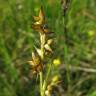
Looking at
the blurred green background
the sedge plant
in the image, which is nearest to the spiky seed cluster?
the sedge plant

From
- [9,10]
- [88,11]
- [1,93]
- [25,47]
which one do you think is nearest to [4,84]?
[1,93]

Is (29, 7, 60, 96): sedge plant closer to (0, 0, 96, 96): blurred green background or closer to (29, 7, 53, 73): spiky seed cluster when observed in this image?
(29, 7, 53, 73): spiky seed cluster

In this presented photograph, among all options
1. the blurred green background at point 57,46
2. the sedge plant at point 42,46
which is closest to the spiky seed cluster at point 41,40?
the sedge plant at point 42,46

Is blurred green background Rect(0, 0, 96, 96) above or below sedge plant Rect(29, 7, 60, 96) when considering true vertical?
below

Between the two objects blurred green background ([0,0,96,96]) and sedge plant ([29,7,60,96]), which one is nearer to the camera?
sedge plant ([29,7,60,96])

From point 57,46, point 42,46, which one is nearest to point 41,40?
point 42,46

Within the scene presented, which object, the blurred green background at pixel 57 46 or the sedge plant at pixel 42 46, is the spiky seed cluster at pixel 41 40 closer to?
the sedge plant at pixel 42 46

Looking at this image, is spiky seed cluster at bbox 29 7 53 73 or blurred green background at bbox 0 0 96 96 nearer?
spiky seed cluster at bbox 29 7 53 73

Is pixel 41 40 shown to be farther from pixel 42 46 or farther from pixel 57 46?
pixel 57 46
